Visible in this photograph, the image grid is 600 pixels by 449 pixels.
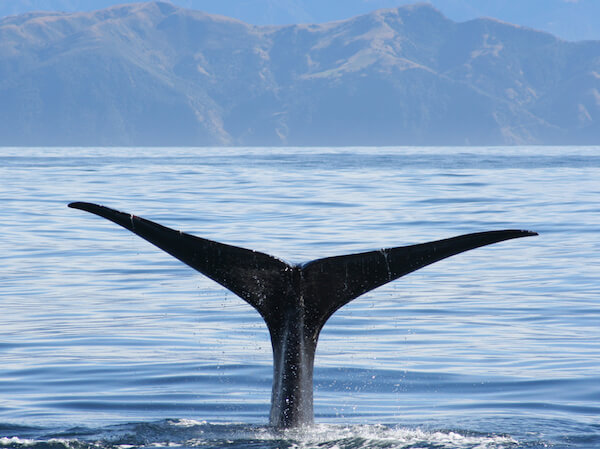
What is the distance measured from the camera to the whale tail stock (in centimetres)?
546

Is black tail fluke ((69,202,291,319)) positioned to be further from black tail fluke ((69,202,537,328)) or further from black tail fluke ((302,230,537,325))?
black tail fluke ((302,230,537,325))

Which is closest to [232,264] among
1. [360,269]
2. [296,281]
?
[296,281]

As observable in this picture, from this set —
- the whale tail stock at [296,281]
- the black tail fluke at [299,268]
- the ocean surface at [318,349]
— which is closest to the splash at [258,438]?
the ocean surface at [318,349]

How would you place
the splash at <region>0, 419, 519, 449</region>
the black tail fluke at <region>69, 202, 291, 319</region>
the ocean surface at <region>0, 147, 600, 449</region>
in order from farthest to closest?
1. the ocean surface at <region>0, 147, 600, 449</region>
2. the splash at <region>0, 419, 519, 449</region>
3. the black tail fluke at <region>69, 202, 291, 319</region>

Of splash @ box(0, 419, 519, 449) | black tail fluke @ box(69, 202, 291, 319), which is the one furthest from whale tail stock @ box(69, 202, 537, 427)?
splash @ box(0, 419, 519, 449)

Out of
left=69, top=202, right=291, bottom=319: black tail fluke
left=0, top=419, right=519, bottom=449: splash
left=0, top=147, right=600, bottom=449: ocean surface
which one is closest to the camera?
left=69, top=202, right=291, bottom=319: black tail fluke

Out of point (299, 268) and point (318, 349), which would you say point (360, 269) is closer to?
point (299, 268)

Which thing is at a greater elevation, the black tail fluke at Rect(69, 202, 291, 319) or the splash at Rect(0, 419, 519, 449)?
the black tail fluke at Rect(69, 202, 291, 319)

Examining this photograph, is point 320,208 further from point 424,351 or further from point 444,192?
point 424,351

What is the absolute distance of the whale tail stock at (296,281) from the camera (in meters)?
5.46

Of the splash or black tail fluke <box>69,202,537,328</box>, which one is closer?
black tail fluke <box>69,202,537,328</box>

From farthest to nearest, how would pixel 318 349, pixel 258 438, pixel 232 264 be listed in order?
pixel 318 349 → pixel 258 438 → pixel 232 264

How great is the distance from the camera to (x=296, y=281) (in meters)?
5.57

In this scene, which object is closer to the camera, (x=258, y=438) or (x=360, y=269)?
(x=360, y=269)
